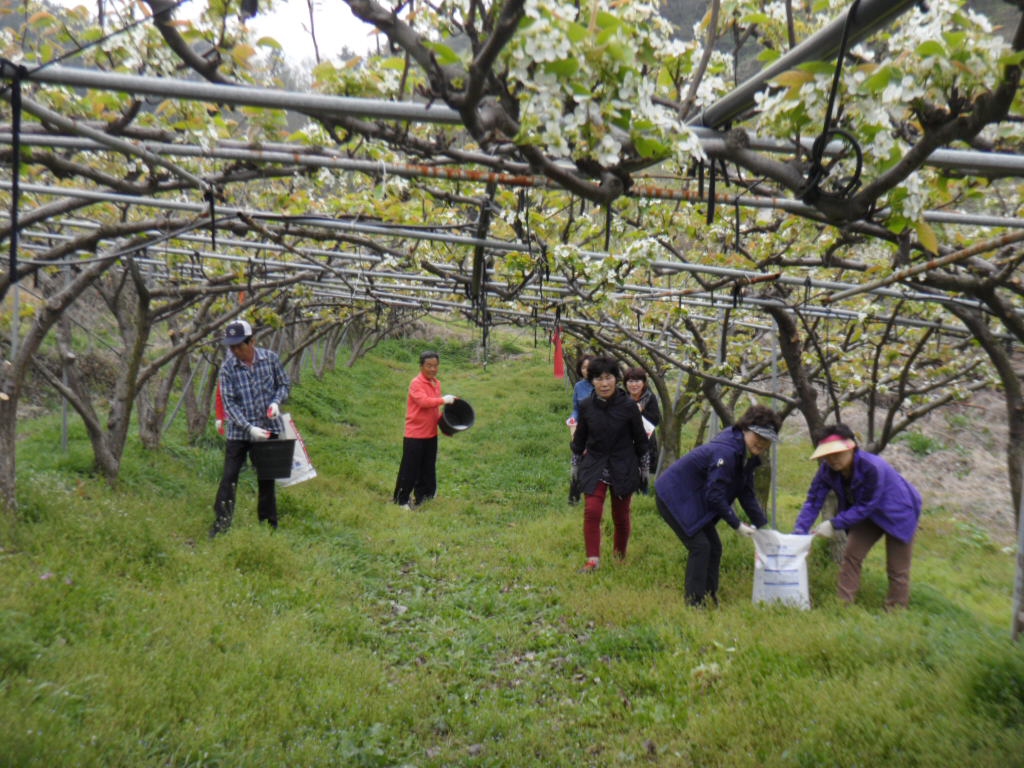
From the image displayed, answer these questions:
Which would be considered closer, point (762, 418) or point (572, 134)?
point (572, 134)

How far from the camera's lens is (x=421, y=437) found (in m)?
8.64

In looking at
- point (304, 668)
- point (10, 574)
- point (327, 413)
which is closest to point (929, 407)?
point (304, 668)

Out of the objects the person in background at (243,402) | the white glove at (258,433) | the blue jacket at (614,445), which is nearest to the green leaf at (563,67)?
the blue jacket at (614,445)

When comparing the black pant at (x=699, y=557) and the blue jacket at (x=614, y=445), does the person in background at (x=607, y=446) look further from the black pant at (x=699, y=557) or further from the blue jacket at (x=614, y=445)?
the black pant at (x=699, y=557)

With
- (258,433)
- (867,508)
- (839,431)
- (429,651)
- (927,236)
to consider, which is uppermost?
(927,236)

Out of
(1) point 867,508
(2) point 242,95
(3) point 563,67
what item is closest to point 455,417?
(1) point 867,508

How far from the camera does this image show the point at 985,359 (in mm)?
7426

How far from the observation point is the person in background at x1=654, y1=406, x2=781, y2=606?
5.20 meters

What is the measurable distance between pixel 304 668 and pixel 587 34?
3485 millimetres

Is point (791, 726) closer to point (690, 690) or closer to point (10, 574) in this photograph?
point (690, 690)

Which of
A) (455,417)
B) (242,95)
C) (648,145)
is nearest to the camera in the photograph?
(648,145)

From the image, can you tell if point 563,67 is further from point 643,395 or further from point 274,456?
point 643,395

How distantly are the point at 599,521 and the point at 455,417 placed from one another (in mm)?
3034

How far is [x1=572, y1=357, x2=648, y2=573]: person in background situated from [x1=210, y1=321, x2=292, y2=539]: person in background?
2.64 metres
